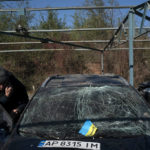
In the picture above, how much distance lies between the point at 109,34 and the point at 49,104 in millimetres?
8001

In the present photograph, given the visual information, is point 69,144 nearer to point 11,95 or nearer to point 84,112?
point 84,112

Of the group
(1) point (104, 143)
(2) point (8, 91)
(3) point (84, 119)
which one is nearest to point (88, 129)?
(3) point (84, 119)

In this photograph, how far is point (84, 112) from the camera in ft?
7.32

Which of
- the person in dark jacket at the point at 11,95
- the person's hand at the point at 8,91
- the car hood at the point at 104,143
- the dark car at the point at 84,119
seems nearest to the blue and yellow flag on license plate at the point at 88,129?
the dark car at the point at 84,119

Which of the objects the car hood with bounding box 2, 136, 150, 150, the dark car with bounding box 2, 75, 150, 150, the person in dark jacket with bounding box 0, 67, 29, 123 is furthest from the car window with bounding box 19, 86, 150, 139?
the person in dark jacket with bounding box 0, 67, 29, 123

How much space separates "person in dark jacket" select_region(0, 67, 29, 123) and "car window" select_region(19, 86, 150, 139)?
0.72m

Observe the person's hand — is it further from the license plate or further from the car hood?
the license plate

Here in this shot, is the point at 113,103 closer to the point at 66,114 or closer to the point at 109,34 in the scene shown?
the point at 66,114

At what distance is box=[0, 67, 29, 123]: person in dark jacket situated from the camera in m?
3.05

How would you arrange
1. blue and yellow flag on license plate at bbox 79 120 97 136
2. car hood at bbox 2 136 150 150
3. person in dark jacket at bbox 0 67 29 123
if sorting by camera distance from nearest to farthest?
car hood at bbox 2 136 150 150, blue and yellow flag on license plate at bbox 79 120 97 136, person in dark jacket at bbox 0 67 29 123

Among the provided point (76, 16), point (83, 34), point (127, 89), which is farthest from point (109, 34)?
point (127, 89)

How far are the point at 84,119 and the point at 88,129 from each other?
193mm

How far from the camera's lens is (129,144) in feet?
5.52

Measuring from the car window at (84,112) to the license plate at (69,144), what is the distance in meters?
0.15
